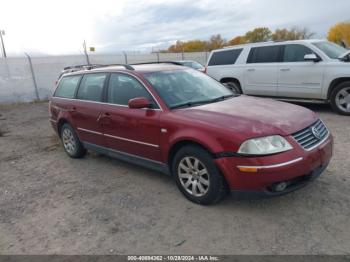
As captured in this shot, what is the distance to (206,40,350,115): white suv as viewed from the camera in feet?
24.4

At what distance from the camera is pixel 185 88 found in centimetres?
436

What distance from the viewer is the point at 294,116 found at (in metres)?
3.60

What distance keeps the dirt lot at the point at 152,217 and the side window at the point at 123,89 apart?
119 centimetres

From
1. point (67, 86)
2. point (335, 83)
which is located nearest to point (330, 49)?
point (335, 83)

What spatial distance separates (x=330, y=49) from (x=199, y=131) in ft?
20.0

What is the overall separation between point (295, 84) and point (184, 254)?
6.45m

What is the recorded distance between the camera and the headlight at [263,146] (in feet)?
10.2

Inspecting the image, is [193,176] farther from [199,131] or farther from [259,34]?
[259,34]

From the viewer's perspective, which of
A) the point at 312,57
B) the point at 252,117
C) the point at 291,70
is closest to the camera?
the point at 252,117

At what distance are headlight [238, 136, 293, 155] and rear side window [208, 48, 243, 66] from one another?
6659mm

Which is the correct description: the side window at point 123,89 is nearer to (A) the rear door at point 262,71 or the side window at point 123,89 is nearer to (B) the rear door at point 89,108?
(B) the rear door at point 89,108

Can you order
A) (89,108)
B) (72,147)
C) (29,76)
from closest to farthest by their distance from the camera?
1. (89,108)
2. (72,147)
3. (29,76)

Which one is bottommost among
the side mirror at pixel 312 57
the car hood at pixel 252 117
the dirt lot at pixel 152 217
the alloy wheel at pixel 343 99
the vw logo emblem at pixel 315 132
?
the dirt lot at pixel 152 217

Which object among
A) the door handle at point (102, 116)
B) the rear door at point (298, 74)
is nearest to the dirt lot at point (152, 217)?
the door handle at point (102, 116)
